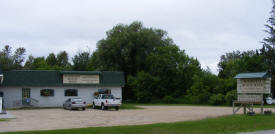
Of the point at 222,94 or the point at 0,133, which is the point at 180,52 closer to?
the point at 222,94

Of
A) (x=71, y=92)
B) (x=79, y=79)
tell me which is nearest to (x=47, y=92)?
(x=71, y=92)

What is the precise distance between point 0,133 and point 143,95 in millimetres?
43064

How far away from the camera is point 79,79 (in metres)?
42.1

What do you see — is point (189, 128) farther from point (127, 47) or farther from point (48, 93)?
point (127, 47)

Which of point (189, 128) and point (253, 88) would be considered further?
point (253, 88)

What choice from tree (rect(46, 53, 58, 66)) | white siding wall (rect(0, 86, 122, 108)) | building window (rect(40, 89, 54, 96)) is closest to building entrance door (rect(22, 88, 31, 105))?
white siding wall (rect(0, 86, 122, 108))

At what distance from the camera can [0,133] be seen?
14.5 meters

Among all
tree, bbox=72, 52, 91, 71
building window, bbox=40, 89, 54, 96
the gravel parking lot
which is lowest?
the gravel parking lot

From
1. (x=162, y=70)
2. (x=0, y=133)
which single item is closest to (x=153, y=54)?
(x=162, y=70)

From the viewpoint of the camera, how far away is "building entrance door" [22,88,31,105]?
129 feet

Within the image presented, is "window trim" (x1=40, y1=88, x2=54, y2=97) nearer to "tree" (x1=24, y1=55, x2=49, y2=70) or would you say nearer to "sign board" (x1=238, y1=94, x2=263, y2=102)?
A: "sign board" (x1=238, y1=94, x2=263, y2=102)

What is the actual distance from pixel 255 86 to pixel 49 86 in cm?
2456

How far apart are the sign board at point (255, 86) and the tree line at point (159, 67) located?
69.5 feet

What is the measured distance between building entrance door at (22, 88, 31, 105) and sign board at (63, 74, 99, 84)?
4.21m
